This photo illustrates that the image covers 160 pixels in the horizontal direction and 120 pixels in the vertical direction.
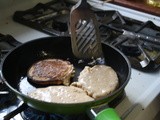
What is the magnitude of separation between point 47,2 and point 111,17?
0.29 meters

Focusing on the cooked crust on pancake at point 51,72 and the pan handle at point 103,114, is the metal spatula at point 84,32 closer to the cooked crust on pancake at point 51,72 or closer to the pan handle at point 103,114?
the cooked crust on pancake at point 51,72

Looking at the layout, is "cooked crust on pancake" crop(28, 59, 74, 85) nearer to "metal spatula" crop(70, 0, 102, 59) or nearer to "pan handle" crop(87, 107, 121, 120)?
"metal spatula" crop(70, 0, 102, 59)

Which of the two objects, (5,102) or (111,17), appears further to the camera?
(111,17)

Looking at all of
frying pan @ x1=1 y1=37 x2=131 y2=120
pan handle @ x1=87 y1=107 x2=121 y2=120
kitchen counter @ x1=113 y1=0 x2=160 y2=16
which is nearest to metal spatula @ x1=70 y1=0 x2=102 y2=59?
frying pan @ x1=1 y1=37 x2=131 y2=120

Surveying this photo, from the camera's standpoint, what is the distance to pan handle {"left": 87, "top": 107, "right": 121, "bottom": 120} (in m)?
0.50

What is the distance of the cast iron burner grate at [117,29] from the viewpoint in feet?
2.61

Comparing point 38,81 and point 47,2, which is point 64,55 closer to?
point 38,81

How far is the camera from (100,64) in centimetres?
75

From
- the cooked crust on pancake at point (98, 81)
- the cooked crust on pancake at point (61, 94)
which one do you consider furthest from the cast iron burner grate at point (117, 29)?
the cooked crust on pancake at point (61, 94)

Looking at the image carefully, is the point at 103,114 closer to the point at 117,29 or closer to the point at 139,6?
the point at 117,29

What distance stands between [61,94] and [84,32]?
0.21m

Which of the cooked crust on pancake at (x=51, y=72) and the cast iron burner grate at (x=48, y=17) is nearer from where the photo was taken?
the cooked crust on pancake at (x=51, y=72)

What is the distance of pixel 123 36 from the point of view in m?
0.88

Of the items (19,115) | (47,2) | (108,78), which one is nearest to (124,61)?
(108,78)
